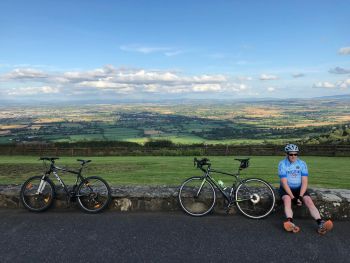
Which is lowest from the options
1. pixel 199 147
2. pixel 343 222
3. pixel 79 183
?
pixel 199 147

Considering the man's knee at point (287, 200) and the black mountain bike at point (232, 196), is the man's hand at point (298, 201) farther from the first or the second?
Result: the black mountain bike at point (232, 196)

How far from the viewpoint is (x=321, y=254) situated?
4.68 meters

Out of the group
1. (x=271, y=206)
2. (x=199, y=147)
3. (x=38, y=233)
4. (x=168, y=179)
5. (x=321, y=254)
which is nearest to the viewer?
(x=321, y=254)

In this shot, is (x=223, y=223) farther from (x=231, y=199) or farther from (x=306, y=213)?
(x=306, y=213)

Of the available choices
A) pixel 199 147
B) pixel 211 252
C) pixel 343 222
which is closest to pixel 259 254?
pixel 211 252

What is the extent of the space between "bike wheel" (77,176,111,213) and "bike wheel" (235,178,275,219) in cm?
243

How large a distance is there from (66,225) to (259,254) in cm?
314

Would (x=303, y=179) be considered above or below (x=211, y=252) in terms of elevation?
above

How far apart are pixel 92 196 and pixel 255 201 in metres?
3.00

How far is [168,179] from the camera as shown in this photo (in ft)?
48.3

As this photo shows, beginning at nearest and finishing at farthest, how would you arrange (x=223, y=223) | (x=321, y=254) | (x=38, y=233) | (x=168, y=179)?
1. (x=321, y=254)
2. (x=38, y=233)
3. (x=223, y=223)
4. (x=168, y=179)

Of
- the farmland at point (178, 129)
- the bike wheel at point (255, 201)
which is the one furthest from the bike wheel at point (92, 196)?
the farmland at point (178, 129)

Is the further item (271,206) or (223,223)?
(271,206)

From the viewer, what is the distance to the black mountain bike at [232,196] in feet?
20.6
